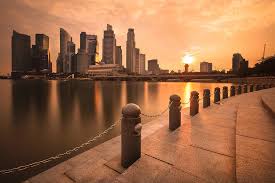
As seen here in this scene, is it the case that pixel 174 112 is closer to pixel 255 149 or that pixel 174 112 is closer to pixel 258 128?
pixel 258 128

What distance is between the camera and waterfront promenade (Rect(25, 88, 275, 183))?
3.14 meters

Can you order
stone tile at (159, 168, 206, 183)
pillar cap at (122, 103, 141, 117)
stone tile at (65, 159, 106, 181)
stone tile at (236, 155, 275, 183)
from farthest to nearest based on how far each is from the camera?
1. stone tile at (65, 159, 106, 181)
2. pillar cap at (122, 103, 141, 117)
3. stone tile at (159, 168, 206, 183)
4. stone tile at (236, 155, 275, 183)

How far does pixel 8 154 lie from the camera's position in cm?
772

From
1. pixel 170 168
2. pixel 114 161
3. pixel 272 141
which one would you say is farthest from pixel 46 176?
pixel 272 141

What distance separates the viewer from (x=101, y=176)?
378 centimetres

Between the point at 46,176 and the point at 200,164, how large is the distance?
3730 millimetres

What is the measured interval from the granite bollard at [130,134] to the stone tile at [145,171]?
22 centimetres

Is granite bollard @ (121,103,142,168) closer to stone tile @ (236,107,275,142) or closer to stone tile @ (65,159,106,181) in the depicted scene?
stone tile @ (65,159,106,181)

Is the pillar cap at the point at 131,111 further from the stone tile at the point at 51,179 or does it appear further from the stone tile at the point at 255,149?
the stone tile at the point at 255,149

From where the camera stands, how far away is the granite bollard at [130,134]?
3746mm

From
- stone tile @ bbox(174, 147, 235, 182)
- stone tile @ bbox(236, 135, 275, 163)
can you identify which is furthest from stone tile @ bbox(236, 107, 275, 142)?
stone tile @ bbox(174, 147, 235, 182)

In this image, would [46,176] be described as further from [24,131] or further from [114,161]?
[24,131]

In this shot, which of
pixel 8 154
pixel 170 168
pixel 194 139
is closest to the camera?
pixel 170 168

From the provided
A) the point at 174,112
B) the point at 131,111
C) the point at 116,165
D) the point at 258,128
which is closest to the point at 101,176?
the point at 116,165
